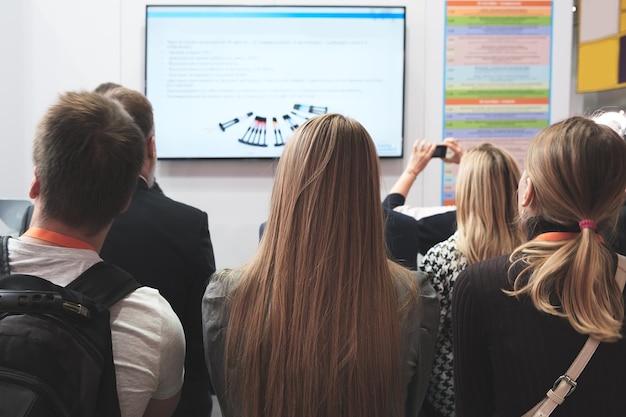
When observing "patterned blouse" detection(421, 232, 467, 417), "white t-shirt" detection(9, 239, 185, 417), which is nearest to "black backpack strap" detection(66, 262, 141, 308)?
"white t-shirt" detection(9, 239, 185, 417)

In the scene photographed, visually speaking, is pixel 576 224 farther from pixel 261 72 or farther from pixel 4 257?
pixel 261 72

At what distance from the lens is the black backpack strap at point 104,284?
3.15ft

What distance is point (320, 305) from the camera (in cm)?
108

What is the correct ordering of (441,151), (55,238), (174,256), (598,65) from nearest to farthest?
1. (55,238)
2. (174,256)
3. (441,151)
4. (598,65)

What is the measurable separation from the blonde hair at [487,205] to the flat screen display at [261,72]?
4.72ft

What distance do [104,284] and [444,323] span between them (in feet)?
3.53

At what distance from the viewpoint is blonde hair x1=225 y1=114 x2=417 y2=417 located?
108 centimetres

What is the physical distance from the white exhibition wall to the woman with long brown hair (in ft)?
6.60

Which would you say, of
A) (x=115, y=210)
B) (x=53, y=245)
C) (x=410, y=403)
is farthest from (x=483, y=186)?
(x=53, y=245)

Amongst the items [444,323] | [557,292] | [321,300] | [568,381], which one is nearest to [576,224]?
[557,292]

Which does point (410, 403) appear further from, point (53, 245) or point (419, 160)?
point (419, 160)

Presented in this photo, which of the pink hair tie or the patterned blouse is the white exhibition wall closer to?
the patterned blouse

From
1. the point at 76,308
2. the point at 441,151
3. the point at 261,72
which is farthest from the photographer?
the point at 261,72

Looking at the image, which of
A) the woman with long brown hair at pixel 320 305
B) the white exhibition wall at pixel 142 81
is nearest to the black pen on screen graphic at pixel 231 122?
the white exhibition wall at pixel 142 81
